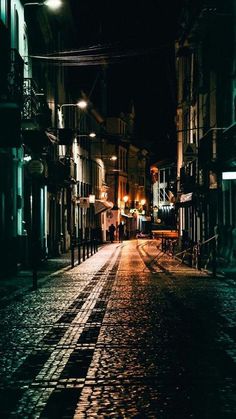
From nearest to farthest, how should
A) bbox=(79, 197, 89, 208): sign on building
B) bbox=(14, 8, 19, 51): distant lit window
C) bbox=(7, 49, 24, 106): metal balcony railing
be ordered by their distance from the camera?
bbox=(7, 49, 24, 106): metal balcony railing
bbox=(14, 8, 19, 51): distant lit window
bbox=(79, 197, 89, 208): sign on building

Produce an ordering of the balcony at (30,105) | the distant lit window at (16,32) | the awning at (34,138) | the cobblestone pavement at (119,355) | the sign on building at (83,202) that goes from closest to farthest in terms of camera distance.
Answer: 1. the cobblestone pavement at (119,355)
2. the balcony at (30,105)
3. the distant lit window at (16,32)
4. the awning at (34,138)
5. the sign on building at (83,202)

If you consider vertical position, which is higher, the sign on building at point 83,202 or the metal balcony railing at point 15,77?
the metal balcony railing at point 15,77

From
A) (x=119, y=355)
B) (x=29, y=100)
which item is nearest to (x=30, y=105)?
(x=29, y=100)

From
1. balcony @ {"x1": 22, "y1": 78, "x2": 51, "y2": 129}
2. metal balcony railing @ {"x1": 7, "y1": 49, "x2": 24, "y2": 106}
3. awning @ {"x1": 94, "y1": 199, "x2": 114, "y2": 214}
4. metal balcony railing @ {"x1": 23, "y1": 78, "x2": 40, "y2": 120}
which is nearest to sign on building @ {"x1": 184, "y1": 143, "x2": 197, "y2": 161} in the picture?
balcony @ {"x1": 22, "y1": 78, "x2": 51, "y2": 129}

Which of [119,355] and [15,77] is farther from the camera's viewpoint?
[15,77]

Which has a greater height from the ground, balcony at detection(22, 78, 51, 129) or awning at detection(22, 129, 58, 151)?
balcony at detection(22, 78, 51, 129)

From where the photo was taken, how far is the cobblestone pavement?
273 inches

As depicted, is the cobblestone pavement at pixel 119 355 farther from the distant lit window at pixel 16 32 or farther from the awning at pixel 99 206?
the awning at pixel 99 206

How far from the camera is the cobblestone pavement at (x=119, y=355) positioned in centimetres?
695

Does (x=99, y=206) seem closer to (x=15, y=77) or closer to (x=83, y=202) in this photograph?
(x=83, y=202)

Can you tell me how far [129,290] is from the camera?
19328 millimetres

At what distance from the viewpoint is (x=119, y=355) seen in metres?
9.66

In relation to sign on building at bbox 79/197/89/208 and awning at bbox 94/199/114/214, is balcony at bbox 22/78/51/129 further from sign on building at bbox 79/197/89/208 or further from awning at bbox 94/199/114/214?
awning at bbox 94/199/114/214

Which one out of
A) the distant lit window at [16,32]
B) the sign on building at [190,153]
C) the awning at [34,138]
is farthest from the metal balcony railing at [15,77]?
the sign on building at [190,153]
